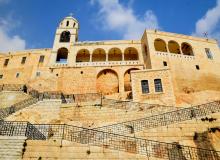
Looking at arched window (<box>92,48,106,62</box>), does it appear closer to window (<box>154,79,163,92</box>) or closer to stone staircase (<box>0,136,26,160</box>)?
window (<box>154,79,163,92</box>)

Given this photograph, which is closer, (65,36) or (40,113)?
(40,113)

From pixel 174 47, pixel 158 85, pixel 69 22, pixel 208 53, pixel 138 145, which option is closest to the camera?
pixel 138 145

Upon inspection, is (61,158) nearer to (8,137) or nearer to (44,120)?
(8,137)

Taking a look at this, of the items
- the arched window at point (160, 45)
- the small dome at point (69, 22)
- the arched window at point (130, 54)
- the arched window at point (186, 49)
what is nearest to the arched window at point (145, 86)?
the arched window at point (160, 45)

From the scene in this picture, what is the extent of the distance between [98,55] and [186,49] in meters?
13.6

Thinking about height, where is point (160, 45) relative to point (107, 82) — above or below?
above

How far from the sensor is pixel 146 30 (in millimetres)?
34938

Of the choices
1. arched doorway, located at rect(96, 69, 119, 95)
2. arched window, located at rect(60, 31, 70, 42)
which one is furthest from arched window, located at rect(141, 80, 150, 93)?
arched window, located at rect(60, 31, 70, 42)

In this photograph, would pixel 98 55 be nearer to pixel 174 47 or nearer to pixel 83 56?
pixel 83 56

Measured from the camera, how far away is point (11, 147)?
13.0 meters

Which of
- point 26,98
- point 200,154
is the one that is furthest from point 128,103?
point 26,98

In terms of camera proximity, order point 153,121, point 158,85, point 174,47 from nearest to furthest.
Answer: point 153,121, point 158,85, point 174,47

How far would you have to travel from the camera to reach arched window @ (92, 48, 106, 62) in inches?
1471

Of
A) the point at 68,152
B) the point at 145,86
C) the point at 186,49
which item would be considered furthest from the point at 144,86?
the point at 186,49
